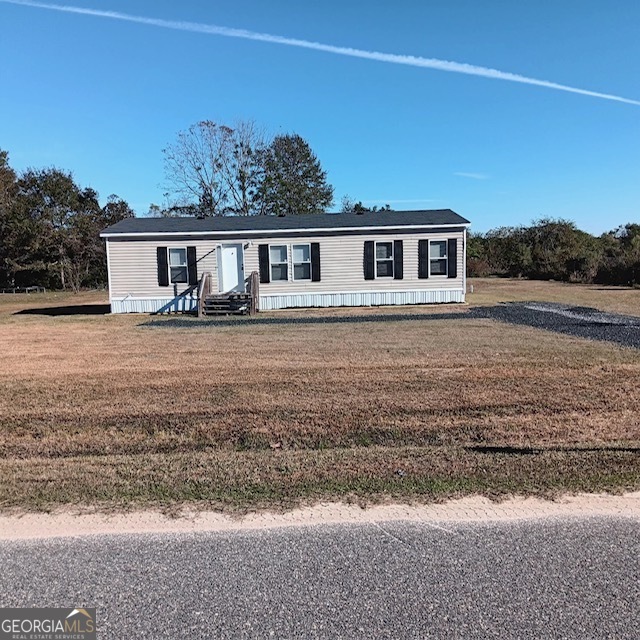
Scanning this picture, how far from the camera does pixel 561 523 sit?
3.00 m

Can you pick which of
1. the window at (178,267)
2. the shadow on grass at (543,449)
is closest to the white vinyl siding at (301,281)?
the window at (178,267)

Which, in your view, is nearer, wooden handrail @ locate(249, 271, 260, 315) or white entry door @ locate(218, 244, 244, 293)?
wooden handrail @ locate(249, 271, 260, 315)

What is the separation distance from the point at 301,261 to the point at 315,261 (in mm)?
472

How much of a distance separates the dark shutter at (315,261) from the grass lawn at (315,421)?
25.7ft

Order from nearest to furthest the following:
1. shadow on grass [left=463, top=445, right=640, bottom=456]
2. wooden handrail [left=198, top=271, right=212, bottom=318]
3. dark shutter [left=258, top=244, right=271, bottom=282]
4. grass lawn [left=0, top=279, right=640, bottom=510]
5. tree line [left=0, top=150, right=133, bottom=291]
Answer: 1. grass lawn [left=0, top=279, right=640, bottom=510]
2. shadow on grass [left=463, top=445, right=640, bottom=456]
3. wooden handrail [left=198, top=271, right=212, bottom=318]
4. dark shutter [left=258, top=244, right=271, bottom=282]
5. tree line [left=0, top=150, right=133, bottom=291]

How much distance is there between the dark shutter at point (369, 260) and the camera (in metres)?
17.4

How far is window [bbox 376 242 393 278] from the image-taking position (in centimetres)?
1742

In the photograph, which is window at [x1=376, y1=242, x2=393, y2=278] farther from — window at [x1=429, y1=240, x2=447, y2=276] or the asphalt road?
the asphalt road

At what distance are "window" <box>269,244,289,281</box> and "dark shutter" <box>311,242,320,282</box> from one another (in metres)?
0.86

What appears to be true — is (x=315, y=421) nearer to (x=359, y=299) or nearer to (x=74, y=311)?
(x=359, y=299)

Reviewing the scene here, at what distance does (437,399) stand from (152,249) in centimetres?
1341

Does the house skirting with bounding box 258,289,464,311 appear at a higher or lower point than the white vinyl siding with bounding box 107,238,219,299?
lower

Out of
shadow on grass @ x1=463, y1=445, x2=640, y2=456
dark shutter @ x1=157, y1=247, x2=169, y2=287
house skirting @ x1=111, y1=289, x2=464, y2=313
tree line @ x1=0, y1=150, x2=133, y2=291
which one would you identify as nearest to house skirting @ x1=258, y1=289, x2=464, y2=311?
house skirting @ x1=111, y1=289, x2=464, y2=313

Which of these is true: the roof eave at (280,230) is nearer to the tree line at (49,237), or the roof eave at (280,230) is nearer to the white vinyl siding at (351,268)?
the white vinyl siding at (351,268)
